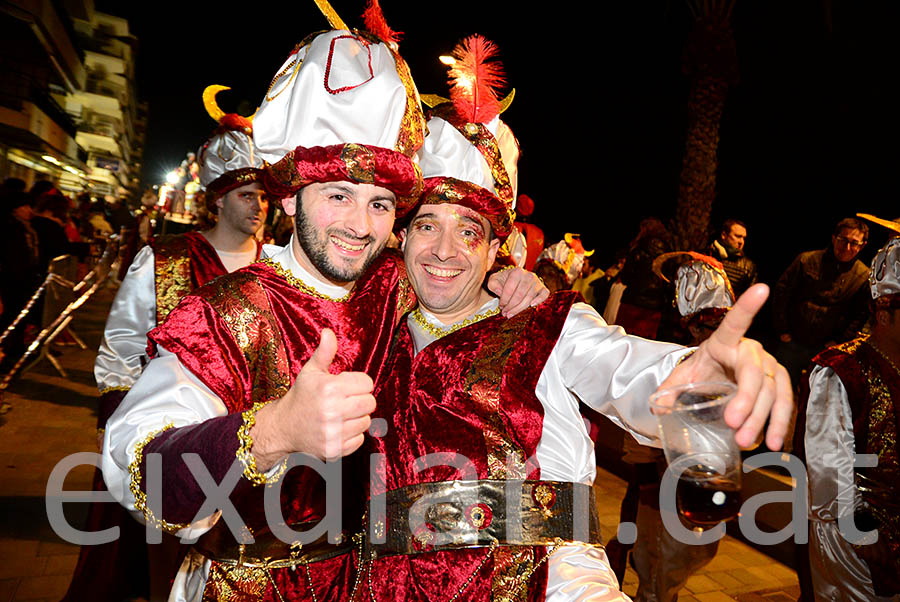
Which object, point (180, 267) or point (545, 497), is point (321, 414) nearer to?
point (545, 497)

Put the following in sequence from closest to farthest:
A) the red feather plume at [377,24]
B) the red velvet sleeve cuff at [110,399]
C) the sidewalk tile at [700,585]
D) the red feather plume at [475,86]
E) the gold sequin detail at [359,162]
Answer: the gold sequin detail at [359,162], the red feather plume at [377,24], the red feather plume at [475,86], the red velvet sleeve cuff at [110,399], the sidewalk tile at [700,585]

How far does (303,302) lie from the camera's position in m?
2.02

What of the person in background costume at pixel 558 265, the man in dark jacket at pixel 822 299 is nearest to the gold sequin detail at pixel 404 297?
the person in background costume at pixel 558 265

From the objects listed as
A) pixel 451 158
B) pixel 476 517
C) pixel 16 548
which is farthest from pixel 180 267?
pixel 476 517

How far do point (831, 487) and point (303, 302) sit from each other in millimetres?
2898

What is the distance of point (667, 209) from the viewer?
18.0 metres

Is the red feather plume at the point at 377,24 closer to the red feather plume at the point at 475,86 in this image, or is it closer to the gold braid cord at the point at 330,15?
the gold braid cord at the point at 330,15

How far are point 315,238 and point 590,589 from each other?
1.37 meters

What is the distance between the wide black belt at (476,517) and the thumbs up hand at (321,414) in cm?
82

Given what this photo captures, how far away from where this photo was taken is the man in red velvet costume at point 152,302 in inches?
127

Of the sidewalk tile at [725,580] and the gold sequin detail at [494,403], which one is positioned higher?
the gold sequin detail at [494,403]

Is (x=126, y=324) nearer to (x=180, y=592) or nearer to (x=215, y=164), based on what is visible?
(x=215, y=164)

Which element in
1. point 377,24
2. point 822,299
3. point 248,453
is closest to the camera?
point 248,453

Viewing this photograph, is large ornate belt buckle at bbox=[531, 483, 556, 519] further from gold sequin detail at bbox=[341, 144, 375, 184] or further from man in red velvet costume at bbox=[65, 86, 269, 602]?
man in red velvet costume at bbox=[65, 86, 269, 602]
